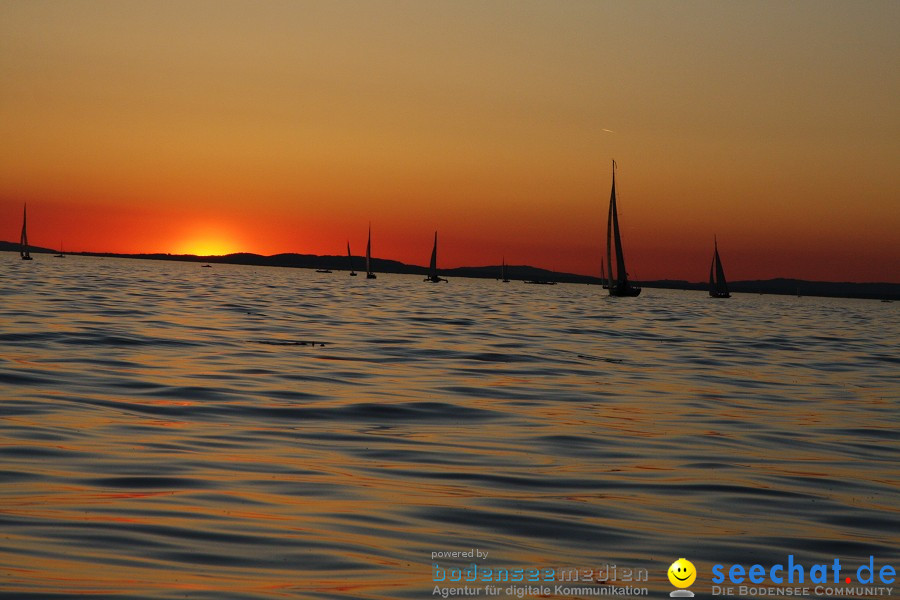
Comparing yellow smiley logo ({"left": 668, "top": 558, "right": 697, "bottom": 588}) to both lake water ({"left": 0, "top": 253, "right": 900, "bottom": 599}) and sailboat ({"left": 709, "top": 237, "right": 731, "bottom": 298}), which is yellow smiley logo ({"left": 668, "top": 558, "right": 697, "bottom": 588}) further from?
sailboat ({"left": 709, "top": 237, "right": 731, "bottom": 298})

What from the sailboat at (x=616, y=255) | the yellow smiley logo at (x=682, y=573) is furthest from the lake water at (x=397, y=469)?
the sailboat at (x=616, y=255)

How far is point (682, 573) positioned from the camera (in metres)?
7.75

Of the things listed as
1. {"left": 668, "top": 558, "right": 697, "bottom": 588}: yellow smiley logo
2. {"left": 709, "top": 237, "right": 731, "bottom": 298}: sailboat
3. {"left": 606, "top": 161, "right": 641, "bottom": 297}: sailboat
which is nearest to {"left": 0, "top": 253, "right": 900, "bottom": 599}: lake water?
{"left": 668, "top": 558, "right": 697, "bottom": 588}: yellow smiley logo

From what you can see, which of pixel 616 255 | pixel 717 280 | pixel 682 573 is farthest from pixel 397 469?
pixel 717 280

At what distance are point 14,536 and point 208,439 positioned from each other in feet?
16.6

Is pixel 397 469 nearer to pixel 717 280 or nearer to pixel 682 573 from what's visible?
pixel 682 573

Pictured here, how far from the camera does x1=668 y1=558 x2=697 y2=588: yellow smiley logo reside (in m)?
7.54

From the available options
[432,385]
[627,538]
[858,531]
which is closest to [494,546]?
[627,538]

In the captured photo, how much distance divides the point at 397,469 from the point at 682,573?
14.8 feet

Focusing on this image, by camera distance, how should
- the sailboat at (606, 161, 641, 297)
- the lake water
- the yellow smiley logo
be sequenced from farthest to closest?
the sailboat at (606, 161, 641, 297), the lake water, the yellow smiley logo

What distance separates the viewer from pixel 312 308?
53.9 m

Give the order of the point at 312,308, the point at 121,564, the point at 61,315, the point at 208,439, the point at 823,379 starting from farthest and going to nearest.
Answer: the point at 312,308 → the point at 61,315 → the point at 823,379 → the point at 208,439 → the point at 121,564

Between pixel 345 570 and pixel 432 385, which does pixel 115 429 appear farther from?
pixel 432 385

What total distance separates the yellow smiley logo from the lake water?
81 mm
